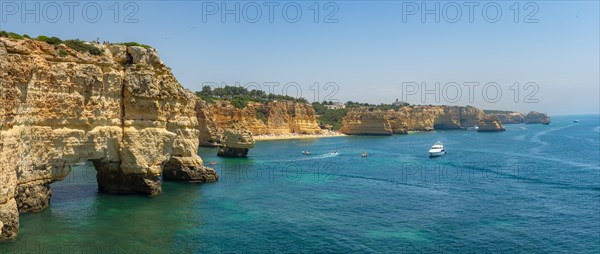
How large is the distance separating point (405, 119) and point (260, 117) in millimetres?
72836

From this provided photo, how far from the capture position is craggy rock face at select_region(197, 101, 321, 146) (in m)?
93.2

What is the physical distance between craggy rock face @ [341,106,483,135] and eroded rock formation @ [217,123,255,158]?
88053 mm

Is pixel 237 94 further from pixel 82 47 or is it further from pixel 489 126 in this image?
pixel 82 47

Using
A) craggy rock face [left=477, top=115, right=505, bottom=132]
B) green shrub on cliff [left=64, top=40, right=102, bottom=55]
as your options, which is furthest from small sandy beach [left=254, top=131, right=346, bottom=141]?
green shrub on cliff [left=64, top=40, right=102, bottom=55]

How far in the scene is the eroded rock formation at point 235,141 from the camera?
6962 cm

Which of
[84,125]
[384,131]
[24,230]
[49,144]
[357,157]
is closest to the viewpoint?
[24,230]

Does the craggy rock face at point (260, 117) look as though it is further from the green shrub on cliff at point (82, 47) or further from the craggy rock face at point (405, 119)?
the green shrub on cliff at point (82, 47)

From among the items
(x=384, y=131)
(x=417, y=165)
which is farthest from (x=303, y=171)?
(x=384, y=131)

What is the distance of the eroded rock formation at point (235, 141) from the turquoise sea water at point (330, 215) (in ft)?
42.7

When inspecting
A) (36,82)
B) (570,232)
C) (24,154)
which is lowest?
(570,232)

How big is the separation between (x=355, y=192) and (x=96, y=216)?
24.4 m

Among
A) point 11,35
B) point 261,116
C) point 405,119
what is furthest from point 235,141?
point 405,119

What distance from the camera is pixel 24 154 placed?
26469 millimetres

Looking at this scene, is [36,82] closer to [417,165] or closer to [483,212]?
[483,212]
